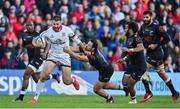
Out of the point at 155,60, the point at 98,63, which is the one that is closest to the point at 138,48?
the point at 98,63

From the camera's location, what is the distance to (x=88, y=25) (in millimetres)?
30797

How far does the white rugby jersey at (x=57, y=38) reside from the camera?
22250 mm

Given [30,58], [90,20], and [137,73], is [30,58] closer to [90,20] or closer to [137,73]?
[137,73]

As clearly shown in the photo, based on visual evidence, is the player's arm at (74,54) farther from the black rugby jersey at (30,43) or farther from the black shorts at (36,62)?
the black shorts at (36,62)

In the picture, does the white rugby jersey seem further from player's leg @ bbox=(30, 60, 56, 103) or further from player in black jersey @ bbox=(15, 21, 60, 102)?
player in black jersey @ bbox=(15, 21, 60, 102)

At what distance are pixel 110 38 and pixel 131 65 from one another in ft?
29.0

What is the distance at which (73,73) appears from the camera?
28359 millimetres

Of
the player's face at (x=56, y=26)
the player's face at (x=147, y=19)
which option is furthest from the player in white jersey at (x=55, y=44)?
the player's face at (x=147, y=19)

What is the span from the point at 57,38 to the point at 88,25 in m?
8.61

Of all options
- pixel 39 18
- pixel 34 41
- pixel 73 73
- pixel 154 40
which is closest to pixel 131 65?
pixel 154 40

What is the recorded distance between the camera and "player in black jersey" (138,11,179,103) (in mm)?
22844

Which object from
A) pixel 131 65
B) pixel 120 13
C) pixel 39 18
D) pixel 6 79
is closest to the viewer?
pixel 131 65

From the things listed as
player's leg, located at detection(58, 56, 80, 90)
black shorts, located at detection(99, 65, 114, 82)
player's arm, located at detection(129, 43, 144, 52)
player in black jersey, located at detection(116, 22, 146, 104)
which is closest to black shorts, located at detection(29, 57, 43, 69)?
player's leg, located at detection(58, 56, 80, 90)

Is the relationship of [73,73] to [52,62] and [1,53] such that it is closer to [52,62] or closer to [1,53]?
[1,53]
